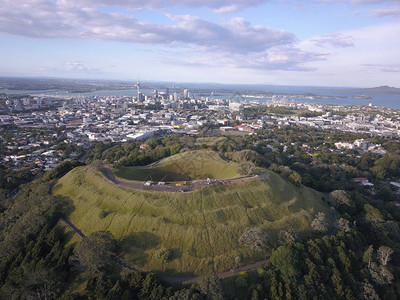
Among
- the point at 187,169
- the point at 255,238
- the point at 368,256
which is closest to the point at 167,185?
the point at 187,169

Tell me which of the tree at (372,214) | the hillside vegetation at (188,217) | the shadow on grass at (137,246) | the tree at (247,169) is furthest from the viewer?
the tree at (247,169)

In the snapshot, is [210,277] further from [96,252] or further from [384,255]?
[384,255]

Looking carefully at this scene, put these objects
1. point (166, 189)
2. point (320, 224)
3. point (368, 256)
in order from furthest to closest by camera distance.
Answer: point (166, 189)
point (320, 224)
point (368, 256)

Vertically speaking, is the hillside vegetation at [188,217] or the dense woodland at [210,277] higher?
the hillside vegetation at [188,217]

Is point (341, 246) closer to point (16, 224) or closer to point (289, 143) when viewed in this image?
point (16, 224)

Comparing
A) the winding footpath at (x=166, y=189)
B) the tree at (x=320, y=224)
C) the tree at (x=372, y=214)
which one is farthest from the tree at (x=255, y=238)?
the tree at (x=372, y=214)

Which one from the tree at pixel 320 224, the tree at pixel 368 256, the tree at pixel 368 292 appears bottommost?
the tree at pixel 368 292

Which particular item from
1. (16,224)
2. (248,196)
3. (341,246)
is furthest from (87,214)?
(341,246)

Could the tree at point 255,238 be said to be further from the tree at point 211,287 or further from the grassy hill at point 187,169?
the grassy hill at point 187,169

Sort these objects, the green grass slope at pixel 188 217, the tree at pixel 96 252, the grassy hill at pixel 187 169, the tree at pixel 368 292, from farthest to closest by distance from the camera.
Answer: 1. the grassy hill at pixel 187 169
2. the green grass slope at pixel 188 217
3. the tree at pixel 368 292
4. the tree at pixel 96 252
